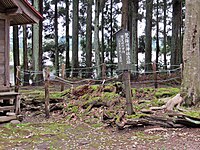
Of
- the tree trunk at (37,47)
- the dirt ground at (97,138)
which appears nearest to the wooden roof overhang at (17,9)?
the dirt ground at (97,138)

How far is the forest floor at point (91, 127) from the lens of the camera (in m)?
5.49

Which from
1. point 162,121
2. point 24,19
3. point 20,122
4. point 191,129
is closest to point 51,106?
point 20,122

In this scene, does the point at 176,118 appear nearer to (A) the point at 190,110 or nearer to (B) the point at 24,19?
(A) the point at 190,110

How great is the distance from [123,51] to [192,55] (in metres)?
1.83

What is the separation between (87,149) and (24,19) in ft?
18.9

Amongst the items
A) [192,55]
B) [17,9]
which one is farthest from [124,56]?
[17,9]

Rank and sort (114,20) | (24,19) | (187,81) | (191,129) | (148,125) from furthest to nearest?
1. (114,20)
2. (24,19)
3. (187,81)
4. (148,125)
5. (191,129)

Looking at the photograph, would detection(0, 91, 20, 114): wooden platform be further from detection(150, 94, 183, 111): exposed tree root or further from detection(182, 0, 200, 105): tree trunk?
detection(182, 0, 200, 105): tree trunk

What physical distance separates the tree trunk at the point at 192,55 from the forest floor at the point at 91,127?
49cm

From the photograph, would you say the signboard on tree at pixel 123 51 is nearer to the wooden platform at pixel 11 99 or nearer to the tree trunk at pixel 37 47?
the wooden platform at pixel 11 99

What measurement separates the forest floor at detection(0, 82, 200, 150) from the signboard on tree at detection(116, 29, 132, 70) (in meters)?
1.33

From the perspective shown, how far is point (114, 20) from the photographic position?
33281mm

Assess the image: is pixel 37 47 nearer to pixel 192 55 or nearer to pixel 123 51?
pixel 123 51

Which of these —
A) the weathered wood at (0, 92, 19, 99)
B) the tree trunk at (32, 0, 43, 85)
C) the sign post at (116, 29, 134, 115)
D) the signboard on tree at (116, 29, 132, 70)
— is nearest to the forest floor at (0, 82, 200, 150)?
the sign post at (116, 29, 134, 115)
